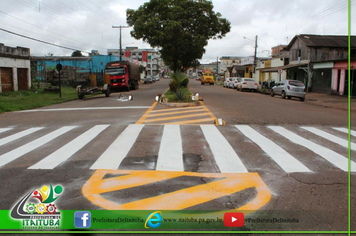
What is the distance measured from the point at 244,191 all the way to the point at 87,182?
8.45ft

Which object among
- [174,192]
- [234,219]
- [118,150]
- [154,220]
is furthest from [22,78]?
[234,219]

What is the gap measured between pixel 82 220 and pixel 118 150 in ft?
12.9

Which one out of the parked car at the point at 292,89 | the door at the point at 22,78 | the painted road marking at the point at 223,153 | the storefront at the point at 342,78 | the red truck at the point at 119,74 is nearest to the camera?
the painted road marking at the point at 223,153

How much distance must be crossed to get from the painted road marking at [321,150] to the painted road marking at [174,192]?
82.0 inches

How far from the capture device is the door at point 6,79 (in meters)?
27.0

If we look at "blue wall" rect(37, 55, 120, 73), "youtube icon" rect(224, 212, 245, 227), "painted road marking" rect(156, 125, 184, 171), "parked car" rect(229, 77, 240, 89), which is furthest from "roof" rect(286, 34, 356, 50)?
"youtube icon" rect(224, 212, 245, 227)

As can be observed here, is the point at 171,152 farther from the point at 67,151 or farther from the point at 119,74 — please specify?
the point at 119,74

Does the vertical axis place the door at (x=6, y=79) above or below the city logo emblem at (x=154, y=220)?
above

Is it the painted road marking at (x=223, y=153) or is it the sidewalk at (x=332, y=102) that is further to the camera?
the sidewalk at (x=332, y=102)

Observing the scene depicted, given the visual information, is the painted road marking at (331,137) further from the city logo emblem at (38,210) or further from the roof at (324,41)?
the roof at (324,41)

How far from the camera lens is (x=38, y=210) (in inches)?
151

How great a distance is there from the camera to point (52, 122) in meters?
12.3

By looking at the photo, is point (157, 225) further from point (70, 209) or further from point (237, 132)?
point (237, 132)

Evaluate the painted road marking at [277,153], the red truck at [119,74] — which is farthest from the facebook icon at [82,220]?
the red truck at [119,74]
